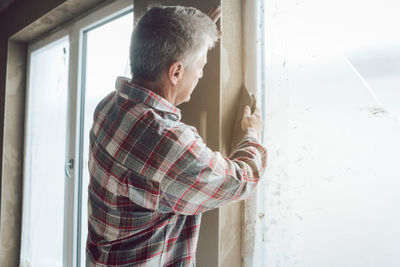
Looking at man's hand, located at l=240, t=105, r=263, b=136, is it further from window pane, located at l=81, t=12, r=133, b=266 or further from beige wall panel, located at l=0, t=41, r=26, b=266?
beige wall panel, located at l=0, t=41, r=26, b=266

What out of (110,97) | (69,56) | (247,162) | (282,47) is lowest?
(247,162)

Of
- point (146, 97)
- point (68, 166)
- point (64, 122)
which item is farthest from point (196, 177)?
point (64, 122)

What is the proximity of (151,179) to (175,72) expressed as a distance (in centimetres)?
27

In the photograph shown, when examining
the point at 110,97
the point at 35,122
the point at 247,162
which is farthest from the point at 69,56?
the point at 247,162

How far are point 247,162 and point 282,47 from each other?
0.42 m

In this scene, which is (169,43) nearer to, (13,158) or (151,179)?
(151,179)

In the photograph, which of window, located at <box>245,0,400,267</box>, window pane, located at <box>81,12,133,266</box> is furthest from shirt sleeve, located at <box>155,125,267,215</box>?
window pane, located at <box>81,12,133,266</box>

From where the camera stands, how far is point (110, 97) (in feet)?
2.45

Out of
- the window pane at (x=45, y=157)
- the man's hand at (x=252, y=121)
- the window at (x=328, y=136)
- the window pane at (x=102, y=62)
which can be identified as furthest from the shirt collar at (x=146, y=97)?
the window pane at (x=45, y=157)

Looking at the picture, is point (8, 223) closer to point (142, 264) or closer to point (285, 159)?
point (142, 264)

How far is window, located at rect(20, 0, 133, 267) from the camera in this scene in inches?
65.0

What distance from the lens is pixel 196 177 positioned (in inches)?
23.7

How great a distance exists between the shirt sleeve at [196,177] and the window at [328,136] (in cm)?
24

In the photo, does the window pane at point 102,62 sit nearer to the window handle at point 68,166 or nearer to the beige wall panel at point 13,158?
the window handle at point 68,166
